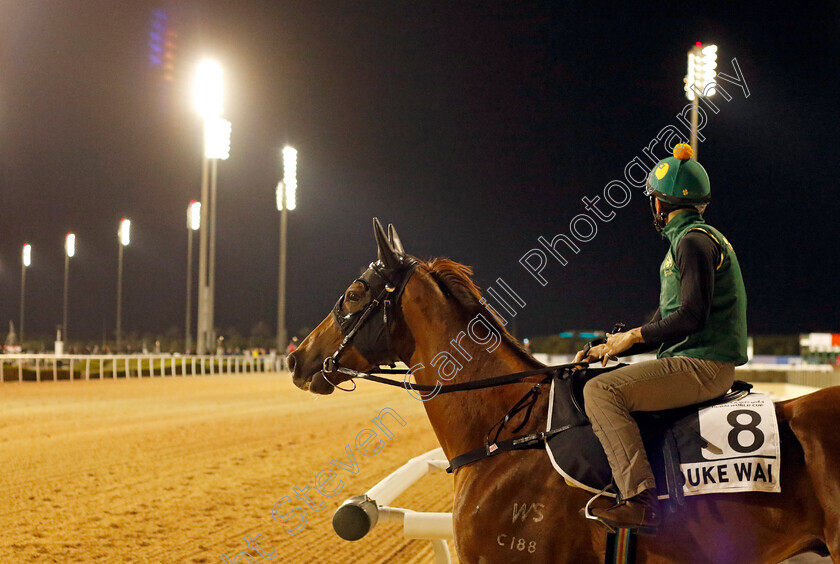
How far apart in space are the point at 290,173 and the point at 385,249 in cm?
3905

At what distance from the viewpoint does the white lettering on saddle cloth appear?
7.38ft

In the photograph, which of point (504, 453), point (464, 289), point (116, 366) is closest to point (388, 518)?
point (504, 453)

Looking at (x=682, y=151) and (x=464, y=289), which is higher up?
(x=682, y=151)

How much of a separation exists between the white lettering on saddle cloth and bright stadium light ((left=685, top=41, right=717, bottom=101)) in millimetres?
13098

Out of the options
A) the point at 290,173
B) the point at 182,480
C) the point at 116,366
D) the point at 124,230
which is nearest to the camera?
the point at 182,480

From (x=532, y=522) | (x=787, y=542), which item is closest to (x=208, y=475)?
(x=532, y=522)

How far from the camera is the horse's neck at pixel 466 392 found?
2.75 meters

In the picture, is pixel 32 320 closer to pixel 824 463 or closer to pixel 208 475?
pixel 208 475

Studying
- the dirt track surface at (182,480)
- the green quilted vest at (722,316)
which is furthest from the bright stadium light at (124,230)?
the green quilted vest at (722,316)

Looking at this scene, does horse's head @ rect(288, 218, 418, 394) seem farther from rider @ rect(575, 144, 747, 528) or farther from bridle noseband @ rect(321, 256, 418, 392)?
rider @ rect(575, 144, 747, 528)

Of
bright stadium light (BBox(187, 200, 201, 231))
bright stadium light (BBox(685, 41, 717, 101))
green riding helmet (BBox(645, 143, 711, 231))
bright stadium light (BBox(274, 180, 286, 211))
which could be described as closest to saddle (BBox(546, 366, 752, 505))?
green riding helmet (BBox(645, 143, 711, 231))

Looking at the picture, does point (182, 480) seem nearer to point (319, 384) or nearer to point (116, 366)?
point (319, 384)

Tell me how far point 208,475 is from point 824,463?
673 centimetres

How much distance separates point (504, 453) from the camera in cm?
258
